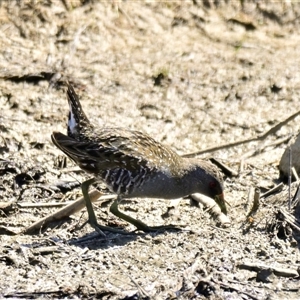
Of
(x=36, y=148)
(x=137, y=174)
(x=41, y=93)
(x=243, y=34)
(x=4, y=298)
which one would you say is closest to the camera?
(x=4, y=298)

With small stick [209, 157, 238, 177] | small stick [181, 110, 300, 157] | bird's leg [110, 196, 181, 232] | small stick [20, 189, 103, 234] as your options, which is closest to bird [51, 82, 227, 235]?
bird's leg [110, 196, 181, 232]

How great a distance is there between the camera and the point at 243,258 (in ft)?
24.6

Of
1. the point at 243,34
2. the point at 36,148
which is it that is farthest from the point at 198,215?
the point at 243,34

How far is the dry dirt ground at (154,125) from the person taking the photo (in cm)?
720

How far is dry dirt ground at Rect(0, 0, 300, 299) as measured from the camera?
7195 mm

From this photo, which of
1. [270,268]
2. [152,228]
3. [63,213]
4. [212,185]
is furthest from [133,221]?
[270,268]

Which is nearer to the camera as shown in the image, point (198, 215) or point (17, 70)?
point (198, 215)

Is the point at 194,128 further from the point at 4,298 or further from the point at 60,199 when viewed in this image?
the point at 4,298

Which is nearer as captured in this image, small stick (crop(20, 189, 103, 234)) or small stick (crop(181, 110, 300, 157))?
small stick (crop(20, 189, 103, 234))

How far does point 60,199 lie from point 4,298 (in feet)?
7.02

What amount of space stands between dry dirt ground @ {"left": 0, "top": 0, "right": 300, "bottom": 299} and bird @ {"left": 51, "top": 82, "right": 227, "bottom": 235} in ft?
0.98

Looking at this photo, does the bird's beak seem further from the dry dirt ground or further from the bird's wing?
the bird's wing

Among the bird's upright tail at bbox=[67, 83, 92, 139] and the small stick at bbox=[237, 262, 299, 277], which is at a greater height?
the bird's upright tail at bbox=[67, 83, 92, 139]

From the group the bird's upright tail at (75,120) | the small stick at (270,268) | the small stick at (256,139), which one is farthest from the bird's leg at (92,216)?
the small stick at (256,139)
